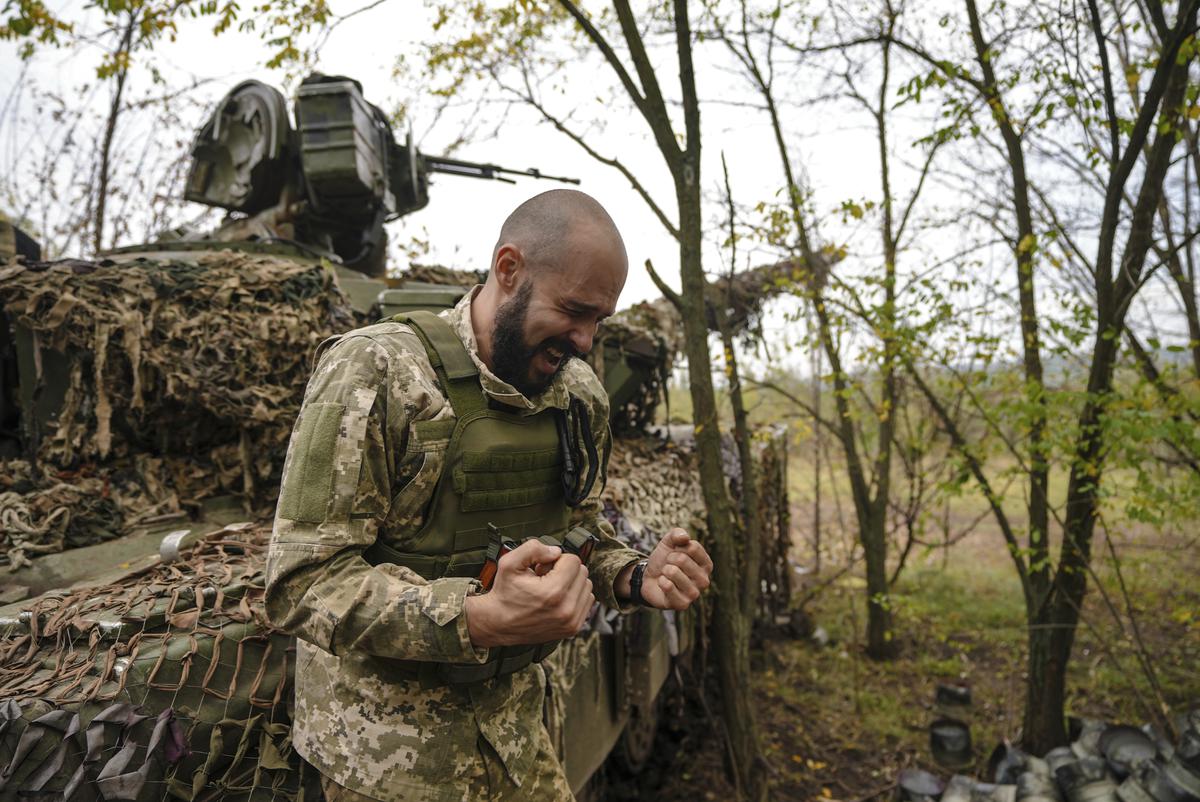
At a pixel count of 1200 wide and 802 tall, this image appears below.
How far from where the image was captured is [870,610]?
7.37m

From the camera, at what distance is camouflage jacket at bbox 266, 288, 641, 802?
1.49 metres

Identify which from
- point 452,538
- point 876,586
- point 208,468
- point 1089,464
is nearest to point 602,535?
point 452,538

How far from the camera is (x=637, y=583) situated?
6.52 ft

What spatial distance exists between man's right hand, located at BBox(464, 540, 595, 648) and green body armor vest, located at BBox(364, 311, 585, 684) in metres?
0.22

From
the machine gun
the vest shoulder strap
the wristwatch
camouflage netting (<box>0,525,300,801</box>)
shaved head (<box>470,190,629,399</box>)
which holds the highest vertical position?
the machine gun

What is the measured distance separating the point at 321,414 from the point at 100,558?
204 centimetres

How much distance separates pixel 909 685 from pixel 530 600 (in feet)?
21.1

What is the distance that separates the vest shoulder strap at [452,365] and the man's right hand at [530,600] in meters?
0.47

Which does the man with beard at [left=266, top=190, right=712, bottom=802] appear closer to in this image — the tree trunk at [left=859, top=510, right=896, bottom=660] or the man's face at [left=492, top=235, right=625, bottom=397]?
the man's face at [left=492, top=235, right=625, bottom=397]

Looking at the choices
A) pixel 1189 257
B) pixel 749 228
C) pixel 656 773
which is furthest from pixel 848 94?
pixel 656 773

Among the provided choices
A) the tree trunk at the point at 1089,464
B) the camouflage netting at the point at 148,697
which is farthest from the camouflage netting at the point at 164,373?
the tree trunk at the point at 1089,464

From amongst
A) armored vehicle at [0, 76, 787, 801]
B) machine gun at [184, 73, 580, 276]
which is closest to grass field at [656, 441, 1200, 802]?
armored vehicle at [0, 76, 787, 801]

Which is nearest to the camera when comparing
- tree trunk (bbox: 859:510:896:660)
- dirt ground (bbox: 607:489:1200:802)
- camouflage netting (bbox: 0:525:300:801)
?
camouflage netting (bbox: 0:525:300:801)

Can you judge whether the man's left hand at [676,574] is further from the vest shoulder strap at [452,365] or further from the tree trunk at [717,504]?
the tree trunk at [717,504]
